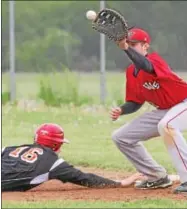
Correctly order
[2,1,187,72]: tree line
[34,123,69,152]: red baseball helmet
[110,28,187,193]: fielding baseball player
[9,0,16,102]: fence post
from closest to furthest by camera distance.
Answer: [110,28,187,193]: fielding baseball player, [34,123,69,152]: red baseball helmet, [9,0,16,102]: fence post, [2,1,187,72]: tree line

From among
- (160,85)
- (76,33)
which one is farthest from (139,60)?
(76,33)

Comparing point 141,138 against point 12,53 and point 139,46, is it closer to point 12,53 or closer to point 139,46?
point 139,46

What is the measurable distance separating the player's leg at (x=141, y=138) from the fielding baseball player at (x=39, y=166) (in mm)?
519

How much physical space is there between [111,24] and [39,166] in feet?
4.98

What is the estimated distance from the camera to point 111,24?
26.0 ft

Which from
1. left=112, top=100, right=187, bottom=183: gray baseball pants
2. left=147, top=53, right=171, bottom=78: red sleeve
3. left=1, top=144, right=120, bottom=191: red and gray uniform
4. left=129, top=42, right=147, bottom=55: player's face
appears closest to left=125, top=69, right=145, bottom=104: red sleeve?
left=112, top=100, right=187, bottom=183: gray baseball pants

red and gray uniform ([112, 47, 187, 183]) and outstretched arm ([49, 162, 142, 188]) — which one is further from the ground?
red and gray uniform ([112, 47, 187, 183])

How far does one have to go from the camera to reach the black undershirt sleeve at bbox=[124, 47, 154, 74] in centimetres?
766

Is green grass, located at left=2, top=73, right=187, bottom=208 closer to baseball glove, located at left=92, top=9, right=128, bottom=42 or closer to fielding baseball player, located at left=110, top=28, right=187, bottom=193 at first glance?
fielding baseball player, located at left=110, top=28, right=187, bottom=193

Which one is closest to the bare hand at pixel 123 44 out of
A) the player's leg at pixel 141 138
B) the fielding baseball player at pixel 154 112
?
the fielding baseball player at pixel 154 112

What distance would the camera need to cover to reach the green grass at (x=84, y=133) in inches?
394

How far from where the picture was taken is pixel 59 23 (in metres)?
22.8

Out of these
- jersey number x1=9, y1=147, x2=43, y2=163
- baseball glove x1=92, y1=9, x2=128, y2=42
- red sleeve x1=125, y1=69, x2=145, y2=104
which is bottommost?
jersey number x1=9, y1=147, x2=43, y2=163

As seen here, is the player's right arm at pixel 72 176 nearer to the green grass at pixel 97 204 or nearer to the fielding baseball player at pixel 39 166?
the fielding baseball player at pixel 39 166
